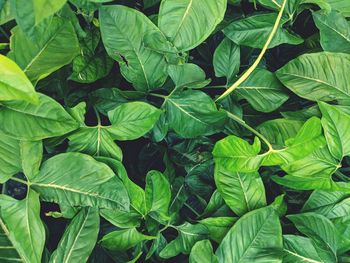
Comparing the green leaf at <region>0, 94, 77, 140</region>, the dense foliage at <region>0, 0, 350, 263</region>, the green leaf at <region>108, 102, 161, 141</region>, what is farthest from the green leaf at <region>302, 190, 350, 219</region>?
the green leaf at <region>0, 94, 77, 140</region>

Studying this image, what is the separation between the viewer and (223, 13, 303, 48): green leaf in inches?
31.0

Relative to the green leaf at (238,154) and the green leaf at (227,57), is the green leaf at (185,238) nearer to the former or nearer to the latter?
the green leaf at (238,154)

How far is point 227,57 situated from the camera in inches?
32.0

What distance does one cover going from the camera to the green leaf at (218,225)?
0.80 m

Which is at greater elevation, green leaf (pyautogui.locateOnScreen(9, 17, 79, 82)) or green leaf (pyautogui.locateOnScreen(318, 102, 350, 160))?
green leaf (pyautogui.locateOnScreen(9, 17, 79, 82))

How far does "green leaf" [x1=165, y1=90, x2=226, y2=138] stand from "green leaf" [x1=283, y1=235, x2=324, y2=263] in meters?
0.24

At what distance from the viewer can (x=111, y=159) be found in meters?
0.70

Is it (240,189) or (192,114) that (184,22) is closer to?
(192,114)

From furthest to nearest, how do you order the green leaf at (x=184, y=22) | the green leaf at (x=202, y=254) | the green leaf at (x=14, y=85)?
the green leaf at (x=202, y=254) < the green leaf at (x=184, y=22) < the green leaf at (x=14, y=85)

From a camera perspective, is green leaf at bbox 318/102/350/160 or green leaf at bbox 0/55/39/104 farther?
green leaf at bbox 318/102/350/160

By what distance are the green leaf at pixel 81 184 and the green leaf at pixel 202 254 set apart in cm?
15

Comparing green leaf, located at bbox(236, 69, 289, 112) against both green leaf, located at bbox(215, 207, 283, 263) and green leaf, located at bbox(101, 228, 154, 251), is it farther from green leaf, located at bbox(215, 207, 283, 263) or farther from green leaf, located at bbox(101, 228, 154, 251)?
green leaf, located at bbox(101, 228, 154, 251)

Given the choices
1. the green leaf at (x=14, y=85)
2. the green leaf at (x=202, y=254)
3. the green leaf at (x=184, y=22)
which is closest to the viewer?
the green leaf at (x=14, y=85)

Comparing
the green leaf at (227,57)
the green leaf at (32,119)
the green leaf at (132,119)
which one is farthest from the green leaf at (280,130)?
the green leaf at (32,119)
